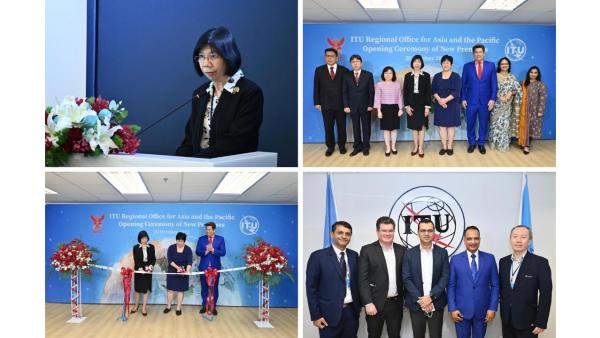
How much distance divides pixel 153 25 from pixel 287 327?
9.31 feet

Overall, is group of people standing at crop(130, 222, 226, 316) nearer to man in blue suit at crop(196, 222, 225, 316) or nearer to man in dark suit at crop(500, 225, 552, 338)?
man in blue suit at crop(196, 222, 225, 316)

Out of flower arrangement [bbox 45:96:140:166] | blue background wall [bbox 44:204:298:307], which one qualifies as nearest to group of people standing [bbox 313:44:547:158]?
flower arrangement [bbox 45:96:140:166]

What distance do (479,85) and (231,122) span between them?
1.76 meters

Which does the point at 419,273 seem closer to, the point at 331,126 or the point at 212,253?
the point at 331,126

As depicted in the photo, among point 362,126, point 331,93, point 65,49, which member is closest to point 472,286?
point 362,126

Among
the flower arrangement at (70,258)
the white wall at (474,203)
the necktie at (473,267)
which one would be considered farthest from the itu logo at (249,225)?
the necktie at (473,267)

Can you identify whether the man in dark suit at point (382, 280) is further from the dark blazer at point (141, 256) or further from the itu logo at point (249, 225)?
the dark blazer at point (141, 256)

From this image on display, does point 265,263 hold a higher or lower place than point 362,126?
lower

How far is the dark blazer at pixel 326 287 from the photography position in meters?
4.85

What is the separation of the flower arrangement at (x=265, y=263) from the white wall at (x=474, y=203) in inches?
49.1

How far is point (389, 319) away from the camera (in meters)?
5.26

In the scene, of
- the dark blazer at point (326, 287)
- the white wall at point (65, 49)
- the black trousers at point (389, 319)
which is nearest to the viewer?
the dark blazer at point (326, 287)

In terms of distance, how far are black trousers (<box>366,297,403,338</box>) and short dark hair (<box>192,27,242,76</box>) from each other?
1.88 m

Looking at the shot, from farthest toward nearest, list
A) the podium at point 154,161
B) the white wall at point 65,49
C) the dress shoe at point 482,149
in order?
the white wall at point 65,49 < the dress shoe at point 482,149 < the podium at point 154,161
